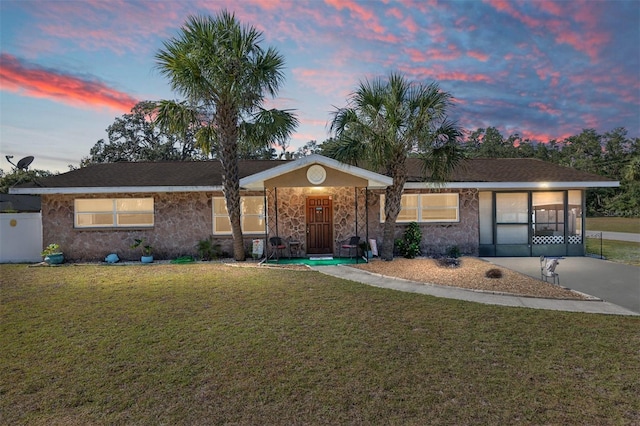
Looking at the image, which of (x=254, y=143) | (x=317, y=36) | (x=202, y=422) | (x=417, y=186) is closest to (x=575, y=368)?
(x=202, y=422)

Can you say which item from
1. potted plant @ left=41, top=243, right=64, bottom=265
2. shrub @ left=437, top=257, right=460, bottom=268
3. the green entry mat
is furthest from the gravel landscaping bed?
potted plant @ left=41, top=243, right=64, bottom=265

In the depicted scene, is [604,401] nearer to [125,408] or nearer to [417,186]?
[125,408]

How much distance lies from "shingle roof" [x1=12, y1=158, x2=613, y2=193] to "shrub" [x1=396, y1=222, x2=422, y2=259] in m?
2.02

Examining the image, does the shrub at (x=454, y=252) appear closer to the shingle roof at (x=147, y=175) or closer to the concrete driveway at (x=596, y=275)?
the concrete driveway at (x=596, y=275)

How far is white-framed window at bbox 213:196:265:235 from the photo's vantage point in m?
13.4

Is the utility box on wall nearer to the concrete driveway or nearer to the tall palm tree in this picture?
the tall palm tree

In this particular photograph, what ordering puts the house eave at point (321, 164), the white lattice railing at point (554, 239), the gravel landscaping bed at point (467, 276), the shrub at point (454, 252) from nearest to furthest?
the gravel landscaping bed at point (467, 276) < the house eave at point (321, 164) < the shrub at point (454, 252) < the white lattice railing at point (554, 239)

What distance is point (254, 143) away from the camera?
12.2 meters

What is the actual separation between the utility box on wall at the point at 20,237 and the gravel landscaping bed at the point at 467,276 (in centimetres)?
1341

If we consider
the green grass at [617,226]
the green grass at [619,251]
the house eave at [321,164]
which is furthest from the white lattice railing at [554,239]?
the green grass at [617,226]

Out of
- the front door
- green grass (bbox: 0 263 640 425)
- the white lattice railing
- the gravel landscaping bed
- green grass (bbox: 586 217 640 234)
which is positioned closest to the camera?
green grass (bbox: 0 263 640 425)

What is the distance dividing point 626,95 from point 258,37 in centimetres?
2202

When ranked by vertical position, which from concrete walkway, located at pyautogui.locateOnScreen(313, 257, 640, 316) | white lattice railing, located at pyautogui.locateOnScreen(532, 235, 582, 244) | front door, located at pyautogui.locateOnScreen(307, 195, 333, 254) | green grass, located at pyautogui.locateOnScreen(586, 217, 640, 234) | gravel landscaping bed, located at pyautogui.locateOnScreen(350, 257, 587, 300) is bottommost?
concrete walkway, located at pyautogui.locateOnScreen(313, 257, 640, 316)

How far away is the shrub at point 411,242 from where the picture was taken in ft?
40.8
